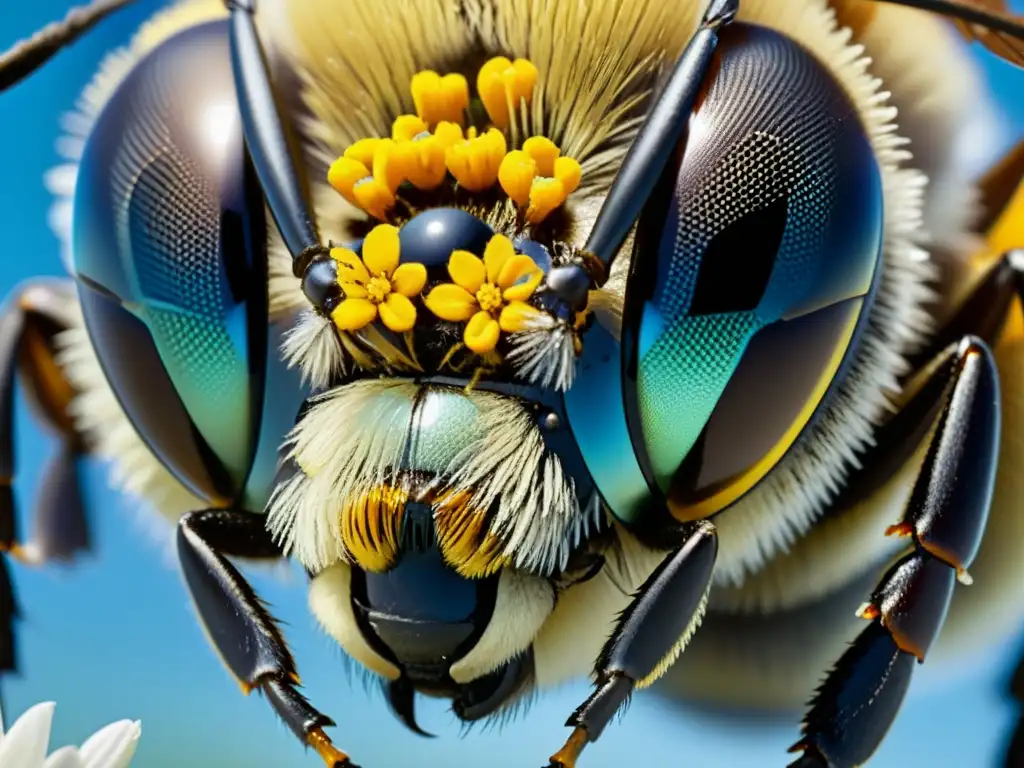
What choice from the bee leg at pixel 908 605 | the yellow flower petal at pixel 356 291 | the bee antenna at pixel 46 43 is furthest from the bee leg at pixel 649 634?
the bee antenna at pixel 46 43

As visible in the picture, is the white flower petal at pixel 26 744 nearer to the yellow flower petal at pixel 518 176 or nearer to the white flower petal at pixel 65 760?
the white flower petal at pixel 65 760

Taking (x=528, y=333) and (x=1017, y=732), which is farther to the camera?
(x=1017, y=732)

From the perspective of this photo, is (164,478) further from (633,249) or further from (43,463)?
(43,463)

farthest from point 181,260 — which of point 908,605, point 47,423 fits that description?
point 47,423

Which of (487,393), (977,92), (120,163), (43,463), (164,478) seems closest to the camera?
(487,393)

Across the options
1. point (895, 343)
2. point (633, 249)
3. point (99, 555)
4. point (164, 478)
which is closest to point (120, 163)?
point (164, 478)

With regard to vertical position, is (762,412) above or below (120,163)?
below

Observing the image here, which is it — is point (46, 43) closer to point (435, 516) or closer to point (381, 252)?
point (381, 252)
